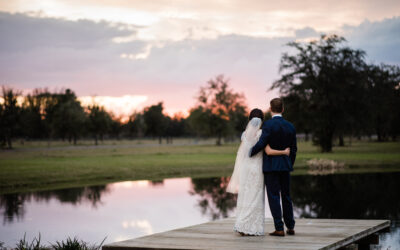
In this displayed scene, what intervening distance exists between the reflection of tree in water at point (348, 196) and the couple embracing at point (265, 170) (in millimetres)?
7922

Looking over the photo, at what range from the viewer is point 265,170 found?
28.6ft

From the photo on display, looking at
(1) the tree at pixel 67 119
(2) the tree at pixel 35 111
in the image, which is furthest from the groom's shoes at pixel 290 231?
(2) the tree at pixel 35 111

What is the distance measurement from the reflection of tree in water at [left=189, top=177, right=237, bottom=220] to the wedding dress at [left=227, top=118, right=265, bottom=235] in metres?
7.42

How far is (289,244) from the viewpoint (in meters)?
7.96

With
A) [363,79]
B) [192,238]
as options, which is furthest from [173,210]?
[363,79]

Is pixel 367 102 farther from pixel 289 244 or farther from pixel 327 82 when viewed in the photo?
A: pixel 289 244

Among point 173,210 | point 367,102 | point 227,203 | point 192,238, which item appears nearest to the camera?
point 192,238

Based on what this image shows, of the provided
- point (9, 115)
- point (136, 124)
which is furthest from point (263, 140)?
point (136, 124)

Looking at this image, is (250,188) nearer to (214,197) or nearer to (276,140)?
(276,140)

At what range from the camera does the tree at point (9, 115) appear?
6269 centimetres

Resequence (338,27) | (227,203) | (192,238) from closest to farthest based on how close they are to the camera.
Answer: (192,238) → (227,203) → (338,27)

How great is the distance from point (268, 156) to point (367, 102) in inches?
1699

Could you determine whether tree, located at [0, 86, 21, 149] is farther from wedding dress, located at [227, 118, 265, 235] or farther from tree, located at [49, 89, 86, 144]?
wedding dress, located at [227, 118, 265, 235]

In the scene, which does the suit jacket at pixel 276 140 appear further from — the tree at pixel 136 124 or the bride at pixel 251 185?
the tree at pixel 136 124
